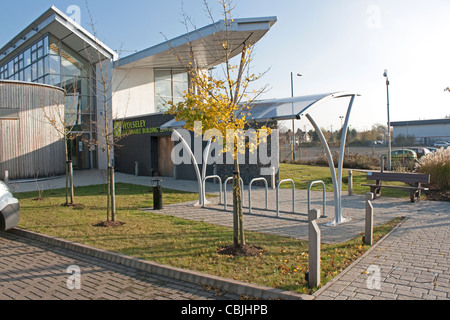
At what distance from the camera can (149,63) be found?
2295 cm

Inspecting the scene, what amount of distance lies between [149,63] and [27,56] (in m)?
9.45

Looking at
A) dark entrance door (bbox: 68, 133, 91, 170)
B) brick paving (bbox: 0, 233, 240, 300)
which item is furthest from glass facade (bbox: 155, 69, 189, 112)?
brick paving (bbox: 0, 233, 240, 300)

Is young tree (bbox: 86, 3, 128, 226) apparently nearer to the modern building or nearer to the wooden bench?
the modern building

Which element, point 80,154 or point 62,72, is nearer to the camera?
point 62,72

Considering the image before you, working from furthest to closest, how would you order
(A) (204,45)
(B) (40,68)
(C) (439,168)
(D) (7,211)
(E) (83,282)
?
1. (B) (40,68)
2. (A) (204,45)
3. (C) (439,168)
4. (D) (7,211)
5. (E) (83,282)

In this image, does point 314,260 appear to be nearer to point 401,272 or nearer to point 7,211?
point 401,272

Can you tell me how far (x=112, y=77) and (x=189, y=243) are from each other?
18.7 metres

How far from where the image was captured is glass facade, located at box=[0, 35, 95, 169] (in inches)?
908

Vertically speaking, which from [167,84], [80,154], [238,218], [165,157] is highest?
[167,84]

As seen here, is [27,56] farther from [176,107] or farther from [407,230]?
[407,230]

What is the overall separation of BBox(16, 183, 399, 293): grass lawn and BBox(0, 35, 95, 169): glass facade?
45.9 feet

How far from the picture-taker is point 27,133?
17594 mm

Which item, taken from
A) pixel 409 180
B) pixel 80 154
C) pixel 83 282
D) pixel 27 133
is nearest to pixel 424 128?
pixel 80 154
